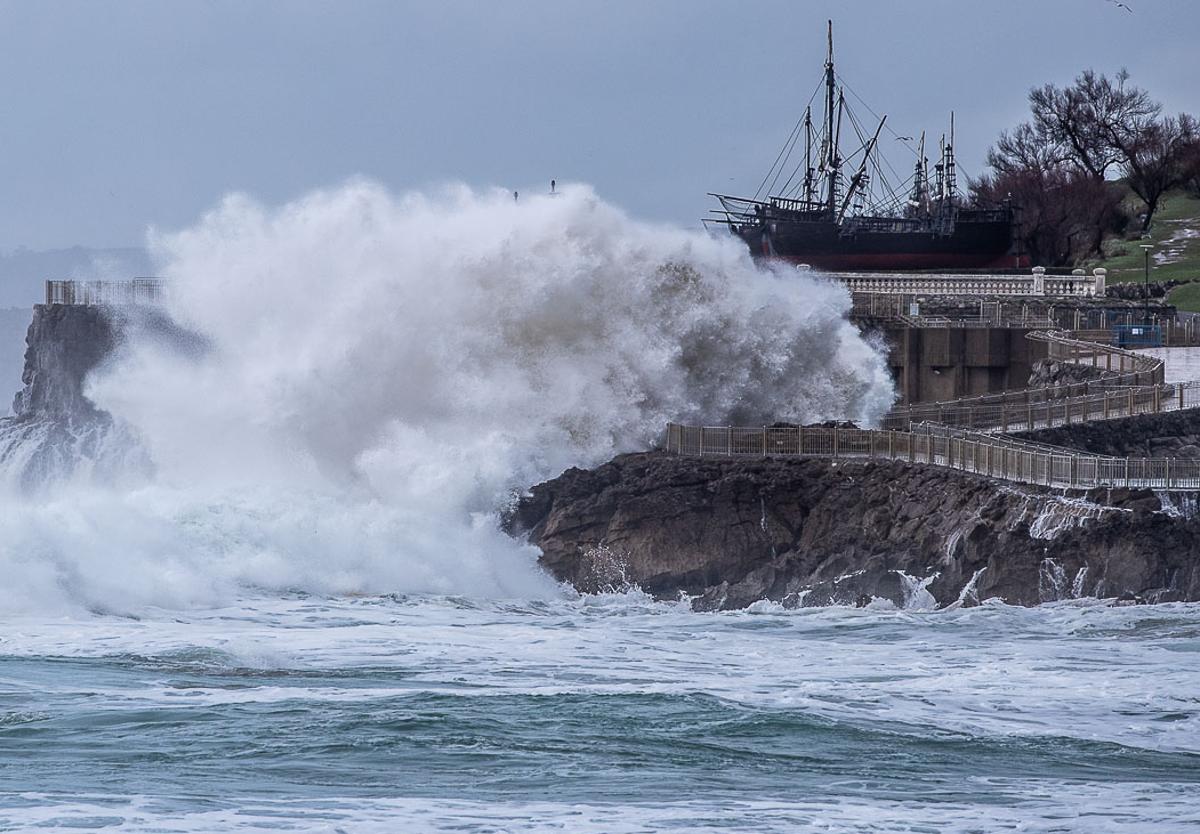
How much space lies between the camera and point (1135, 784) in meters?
17.7

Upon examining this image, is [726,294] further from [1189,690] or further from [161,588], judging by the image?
[1189,690]

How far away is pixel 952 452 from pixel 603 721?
36.6 feet

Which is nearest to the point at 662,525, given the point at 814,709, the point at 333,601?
the point at 333,601

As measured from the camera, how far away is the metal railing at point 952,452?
2742 cm

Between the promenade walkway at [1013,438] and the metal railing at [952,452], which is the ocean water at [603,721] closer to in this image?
the metal railing at [952,452]

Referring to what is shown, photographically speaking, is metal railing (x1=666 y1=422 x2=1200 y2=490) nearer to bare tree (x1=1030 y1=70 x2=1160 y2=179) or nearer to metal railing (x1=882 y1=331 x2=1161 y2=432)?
metal railing (x1=882 y1=331 x2=1161 y2=432)

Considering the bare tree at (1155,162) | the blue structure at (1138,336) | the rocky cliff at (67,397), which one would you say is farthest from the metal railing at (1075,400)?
the bare tree at (1155,162)

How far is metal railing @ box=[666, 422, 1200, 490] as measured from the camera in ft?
90.0

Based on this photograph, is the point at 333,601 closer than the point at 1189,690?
No

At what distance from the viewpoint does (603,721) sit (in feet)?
66.1

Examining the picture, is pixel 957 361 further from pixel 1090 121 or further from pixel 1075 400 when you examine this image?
pixel 1090 121

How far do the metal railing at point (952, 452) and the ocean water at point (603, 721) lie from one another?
202 centimetres

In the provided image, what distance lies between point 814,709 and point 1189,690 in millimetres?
4037

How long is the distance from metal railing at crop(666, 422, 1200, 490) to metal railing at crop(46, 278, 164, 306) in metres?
13.9
